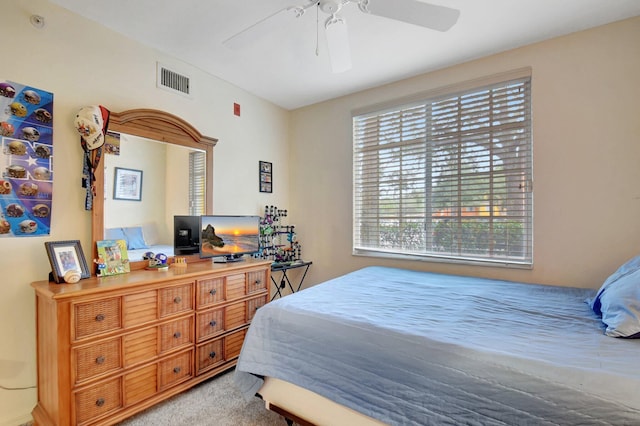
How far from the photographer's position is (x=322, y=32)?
85.0 inches

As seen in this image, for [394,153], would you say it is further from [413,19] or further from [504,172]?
[413,19]

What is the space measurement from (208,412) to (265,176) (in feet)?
7.68

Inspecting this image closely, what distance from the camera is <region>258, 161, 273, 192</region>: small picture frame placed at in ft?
11.1

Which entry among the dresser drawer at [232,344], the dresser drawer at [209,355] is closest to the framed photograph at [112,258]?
the dresser drawer at [209,355]

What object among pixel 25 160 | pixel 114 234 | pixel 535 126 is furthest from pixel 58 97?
pixel 535 126

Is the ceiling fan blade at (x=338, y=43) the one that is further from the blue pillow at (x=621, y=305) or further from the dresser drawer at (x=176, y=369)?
the dresser drawer at (x=176, y=369)

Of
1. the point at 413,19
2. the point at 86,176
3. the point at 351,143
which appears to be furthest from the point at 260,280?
the point at 413,19

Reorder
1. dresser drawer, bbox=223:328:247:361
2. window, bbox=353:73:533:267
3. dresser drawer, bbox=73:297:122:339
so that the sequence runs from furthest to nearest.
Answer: window, bbox=353:73:533:267
dresser drawer, bbox=223:328:247:361
dresser drawer, bbox=73:297:122:339


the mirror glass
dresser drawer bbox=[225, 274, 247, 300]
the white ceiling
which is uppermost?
the white ceiling

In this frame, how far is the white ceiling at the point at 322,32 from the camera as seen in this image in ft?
6.22

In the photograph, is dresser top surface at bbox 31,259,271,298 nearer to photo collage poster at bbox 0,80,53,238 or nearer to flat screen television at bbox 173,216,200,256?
flat screen television at bbox 173,216,200,256

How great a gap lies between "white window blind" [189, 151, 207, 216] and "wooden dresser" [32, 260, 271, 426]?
613 millimetres

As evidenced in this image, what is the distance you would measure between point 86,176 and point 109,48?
Answer: 981mm

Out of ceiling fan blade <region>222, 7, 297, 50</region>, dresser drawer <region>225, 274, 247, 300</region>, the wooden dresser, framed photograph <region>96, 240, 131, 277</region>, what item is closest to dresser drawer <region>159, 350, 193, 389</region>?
the wooden dresser
